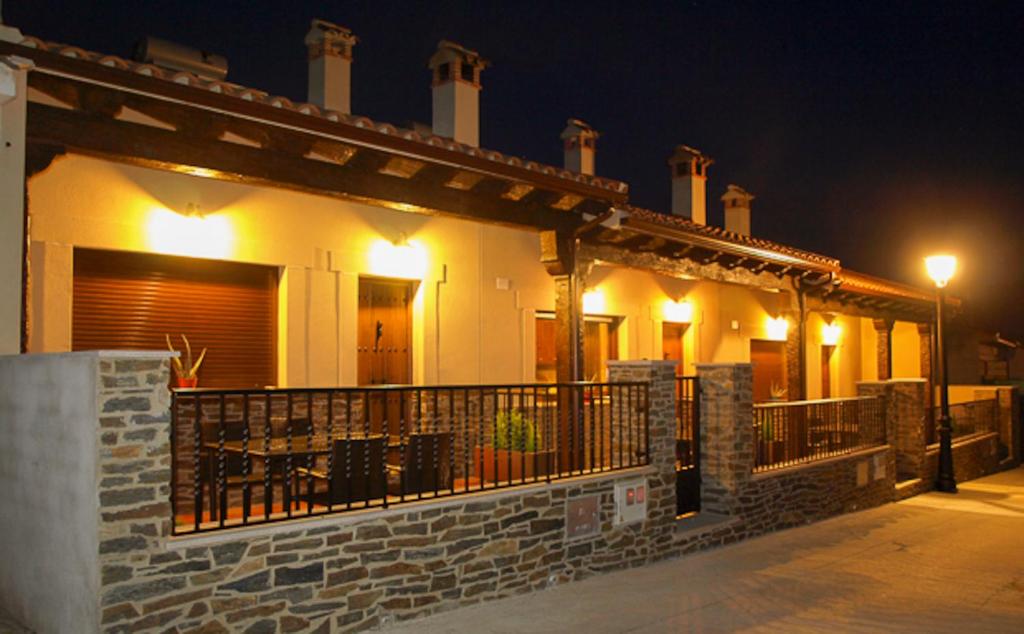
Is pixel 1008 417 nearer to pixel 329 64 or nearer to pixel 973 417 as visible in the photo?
pixel 973 417

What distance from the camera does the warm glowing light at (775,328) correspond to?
16656 mm

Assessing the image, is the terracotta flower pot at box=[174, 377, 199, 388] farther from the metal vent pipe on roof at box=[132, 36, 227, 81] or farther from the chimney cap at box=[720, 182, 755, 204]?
the chimney cap at box=[720, 182, 755, 204]

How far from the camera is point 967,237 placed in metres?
33.9

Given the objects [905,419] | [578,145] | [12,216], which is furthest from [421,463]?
[905,419]

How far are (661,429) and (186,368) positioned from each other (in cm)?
477

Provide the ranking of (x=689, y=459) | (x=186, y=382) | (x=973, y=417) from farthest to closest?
1. (x=973, y=417)
2. (x=689, y=459)
3. (x=186, y=382)

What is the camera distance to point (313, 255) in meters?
8.88

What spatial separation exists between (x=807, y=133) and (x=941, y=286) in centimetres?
2189

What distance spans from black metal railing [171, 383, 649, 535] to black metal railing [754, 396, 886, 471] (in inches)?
89.6

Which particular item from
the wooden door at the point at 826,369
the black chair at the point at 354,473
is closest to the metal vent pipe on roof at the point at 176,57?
the black chair at the point at 354,473

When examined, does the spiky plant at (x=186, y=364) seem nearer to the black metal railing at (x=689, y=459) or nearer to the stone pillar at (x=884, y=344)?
the black metal railing at (x=689, y=459)

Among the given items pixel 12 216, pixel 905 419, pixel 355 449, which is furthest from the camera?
pixel 905 419

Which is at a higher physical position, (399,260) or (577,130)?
(577,130)

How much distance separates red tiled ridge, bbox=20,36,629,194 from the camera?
5676 millimetres
